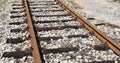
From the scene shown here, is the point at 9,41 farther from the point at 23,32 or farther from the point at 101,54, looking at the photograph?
the point at 101,54

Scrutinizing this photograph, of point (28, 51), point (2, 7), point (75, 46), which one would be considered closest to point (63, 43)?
point (75, 46)

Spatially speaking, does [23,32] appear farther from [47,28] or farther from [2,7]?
[2,7]

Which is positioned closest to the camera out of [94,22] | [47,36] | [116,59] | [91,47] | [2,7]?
A: [116,59]

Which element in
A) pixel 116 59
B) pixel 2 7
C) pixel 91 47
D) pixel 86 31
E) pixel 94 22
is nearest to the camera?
pixel 116 59

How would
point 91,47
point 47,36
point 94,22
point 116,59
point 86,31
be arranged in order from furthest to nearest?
point 94,22 < point 86,31 < point 47,36 < point 91,47 < point 116,59

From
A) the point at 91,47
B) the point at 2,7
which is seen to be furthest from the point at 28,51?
the point at 2,7

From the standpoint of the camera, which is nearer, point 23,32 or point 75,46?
point 75,46
